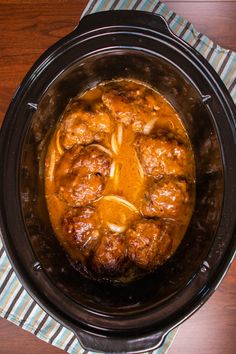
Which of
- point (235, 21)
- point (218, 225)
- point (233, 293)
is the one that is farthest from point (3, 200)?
point (235, 21)

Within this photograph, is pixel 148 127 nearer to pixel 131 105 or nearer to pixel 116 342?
pixel 131 105

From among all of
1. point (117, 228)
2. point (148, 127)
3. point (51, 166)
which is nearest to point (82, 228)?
point (117, 228)

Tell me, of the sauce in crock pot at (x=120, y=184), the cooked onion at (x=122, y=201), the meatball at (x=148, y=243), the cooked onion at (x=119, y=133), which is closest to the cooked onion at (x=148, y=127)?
the sauce in crock pot at (x=120, y=184)

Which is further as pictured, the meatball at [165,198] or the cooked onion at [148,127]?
the cooked onion at [148,127]

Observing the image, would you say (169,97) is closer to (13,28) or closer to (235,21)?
(235,21)

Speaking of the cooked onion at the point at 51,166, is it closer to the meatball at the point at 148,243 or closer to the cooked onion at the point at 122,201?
the cooked onion at the point at 122,201

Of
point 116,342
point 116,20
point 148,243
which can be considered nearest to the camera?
point 116,342

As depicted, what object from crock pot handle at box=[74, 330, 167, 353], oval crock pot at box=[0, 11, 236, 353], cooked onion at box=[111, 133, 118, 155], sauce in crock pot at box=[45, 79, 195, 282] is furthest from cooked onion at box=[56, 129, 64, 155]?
crock pot handle at box=[74, 330, 167, 353]
